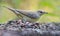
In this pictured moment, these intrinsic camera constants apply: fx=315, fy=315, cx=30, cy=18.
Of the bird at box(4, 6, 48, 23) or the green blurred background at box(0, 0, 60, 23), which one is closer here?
the bird at box(4, 6, 48, 23)

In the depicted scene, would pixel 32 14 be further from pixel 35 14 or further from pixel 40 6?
pixel 40 6

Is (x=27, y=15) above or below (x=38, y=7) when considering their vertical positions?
below

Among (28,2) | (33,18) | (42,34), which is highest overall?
(28,2)

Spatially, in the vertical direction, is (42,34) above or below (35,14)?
below

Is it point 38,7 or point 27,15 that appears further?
point 38,7

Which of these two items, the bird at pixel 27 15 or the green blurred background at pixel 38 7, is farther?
the green blurred background at pixel 38 7

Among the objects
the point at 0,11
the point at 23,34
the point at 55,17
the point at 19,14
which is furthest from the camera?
the point at 0,11

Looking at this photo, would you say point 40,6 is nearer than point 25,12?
No

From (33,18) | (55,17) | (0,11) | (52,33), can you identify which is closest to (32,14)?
(33,18)
